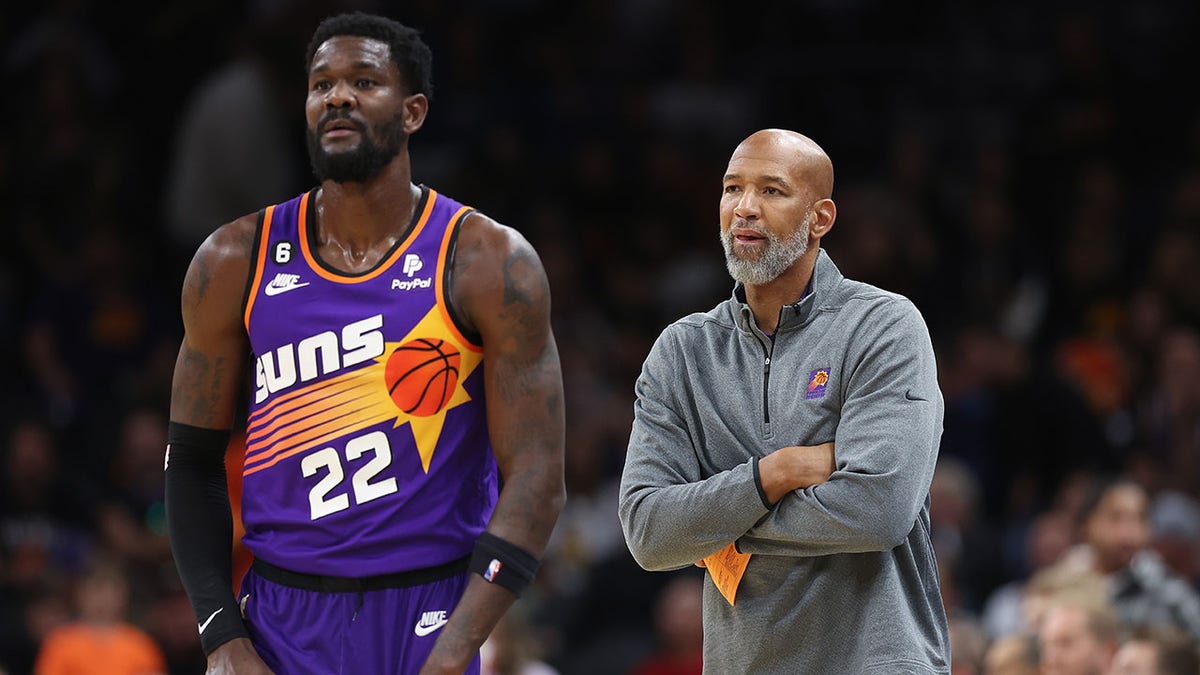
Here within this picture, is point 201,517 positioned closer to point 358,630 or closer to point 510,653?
point 358,630

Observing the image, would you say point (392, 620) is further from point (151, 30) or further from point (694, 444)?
point (151, 30)

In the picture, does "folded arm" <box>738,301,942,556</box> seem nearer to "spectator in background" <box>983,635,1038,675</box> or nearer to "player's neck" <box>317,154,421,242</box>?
"player's neck" <box>317,154,421,242</box>

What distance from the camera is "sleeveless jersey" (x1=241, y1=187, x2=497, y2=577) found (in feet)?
15.3

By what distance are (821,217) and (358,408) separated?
52.5 inches

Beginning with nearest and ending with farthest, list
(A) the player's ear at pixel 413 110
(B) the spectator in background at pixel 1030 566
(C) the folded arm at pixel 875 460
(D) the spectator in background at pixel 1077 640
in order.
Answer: (C) the folded arm at pixel 875 460 < (A) the player's ear at pixel 413 110 < (D) the spectator in background at pixel 1077 640 < (B) the spectator in background at pixel 1030 566

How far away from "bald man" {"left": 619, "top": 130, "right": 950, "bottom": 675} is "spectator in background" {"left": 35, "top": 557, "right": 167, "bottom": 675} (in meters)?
5.70

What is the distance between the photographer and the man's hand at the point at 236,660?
181 inches

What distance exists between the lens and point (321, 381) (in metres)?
4.72

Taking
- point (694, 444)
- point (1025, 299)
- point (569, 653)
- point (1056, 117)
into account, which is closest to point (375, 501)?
point (694, 444)

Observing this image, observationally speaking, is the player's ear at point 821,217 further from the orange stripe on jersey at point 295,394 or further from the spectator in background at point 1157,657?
the spectator in background at point 1157,657

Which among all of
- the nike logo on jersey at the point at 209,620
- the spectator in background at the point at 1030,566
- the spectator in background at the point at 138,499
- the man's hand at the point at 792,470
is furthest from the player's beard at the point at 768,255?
the spectator in background at the point at 138,499

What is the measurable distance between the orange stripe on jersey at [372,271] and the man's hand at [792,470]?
1.18 meters

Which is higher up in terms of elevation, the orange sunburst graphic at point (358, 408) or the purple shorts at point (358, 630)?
the orange sunburst graphic at point (358, 408)

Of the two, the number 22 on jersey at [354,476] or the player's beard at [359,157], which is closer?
the number 22 on jersey at [354,476]
